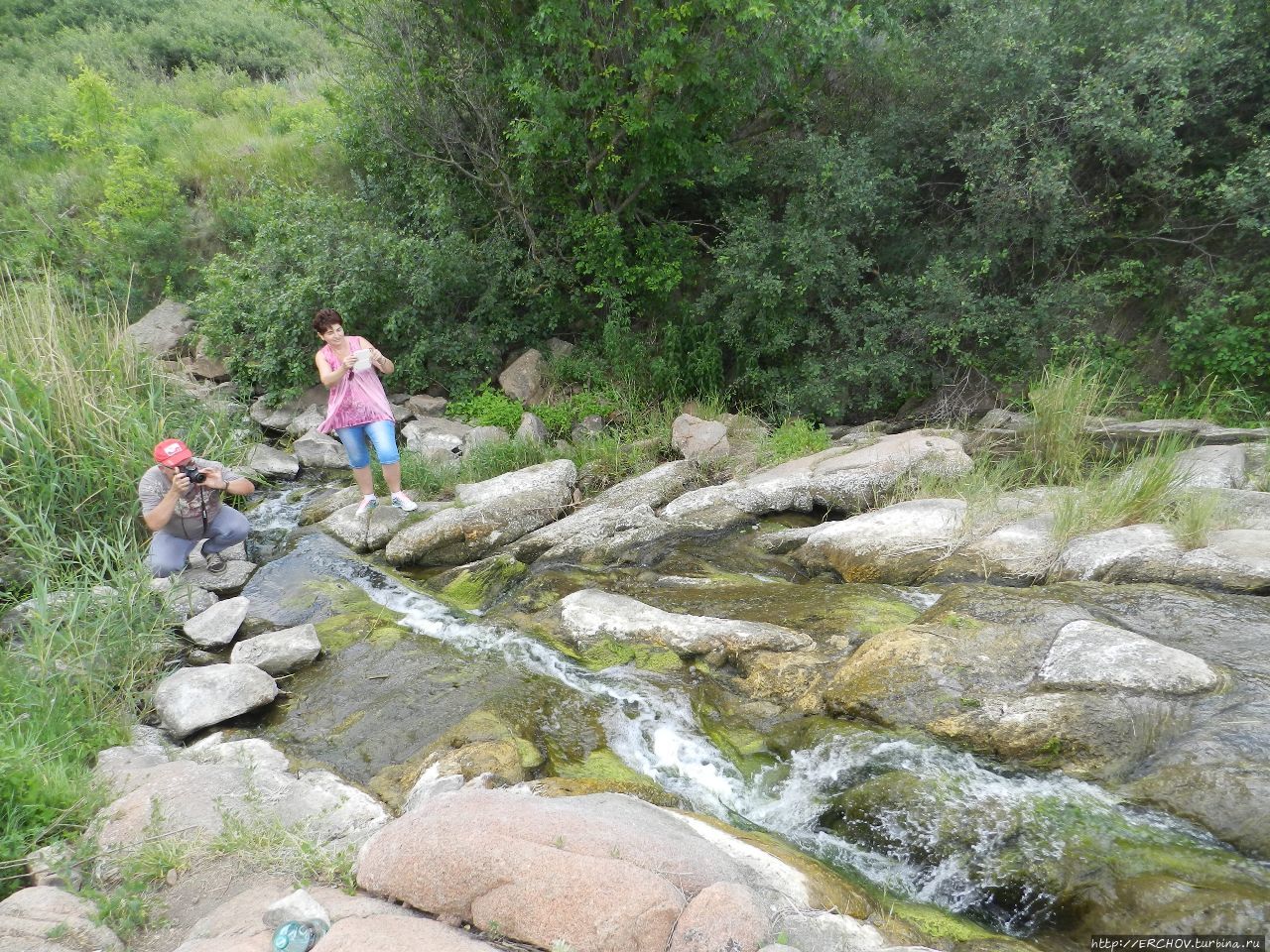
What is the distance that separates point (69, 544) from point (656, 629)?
435cm

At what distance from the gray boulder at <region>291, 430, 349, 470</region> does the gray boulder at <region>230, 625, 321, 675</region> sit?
389 centimetres

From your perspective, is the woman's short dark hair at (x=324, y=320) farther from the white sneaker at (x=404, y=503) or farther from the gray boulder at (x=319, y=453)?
the gray boulder at (x=319, y=453)

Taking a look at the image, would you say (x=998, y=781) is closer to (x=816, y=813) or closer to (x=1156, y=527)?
(x=816, y=813)

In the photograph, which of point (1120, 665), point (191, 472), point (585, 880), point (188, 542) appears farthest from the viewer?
point (188, 542)

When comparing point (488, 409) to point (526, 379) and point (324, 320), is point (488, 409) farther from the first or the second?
point (324, 320)

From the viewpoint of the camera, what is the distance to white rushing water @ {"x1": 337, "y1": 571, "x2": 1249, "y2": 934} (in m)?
2.86

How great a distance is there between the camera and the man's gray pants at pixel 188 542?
533 cm

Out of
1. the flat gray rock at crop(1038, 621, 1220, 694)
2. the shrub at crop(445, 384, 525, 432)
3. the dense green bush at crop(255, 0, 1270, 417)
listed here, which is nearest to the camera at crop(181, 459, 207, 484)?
the shrub at crop(445, 384, 525, 432)

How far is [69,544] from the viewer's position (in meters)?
5.27

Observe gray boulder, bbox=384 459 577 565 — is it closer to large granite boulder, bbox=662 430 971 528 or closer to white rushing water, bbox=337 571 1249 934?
large granite boulder, bbox=662 430 971 528

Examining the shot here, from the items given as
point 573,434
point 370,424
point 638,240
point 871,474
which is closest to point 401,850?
point 370,424

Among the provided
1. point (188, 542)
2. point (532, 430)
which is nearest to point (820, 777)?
point (188, 542)

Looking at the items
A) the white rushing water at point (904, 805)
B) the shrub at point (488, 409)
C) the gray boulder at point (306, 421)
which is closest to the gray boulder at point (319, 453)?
the gray boulder at point (306, 421)

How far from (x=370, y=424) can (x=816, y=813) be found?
4592 millimetres
